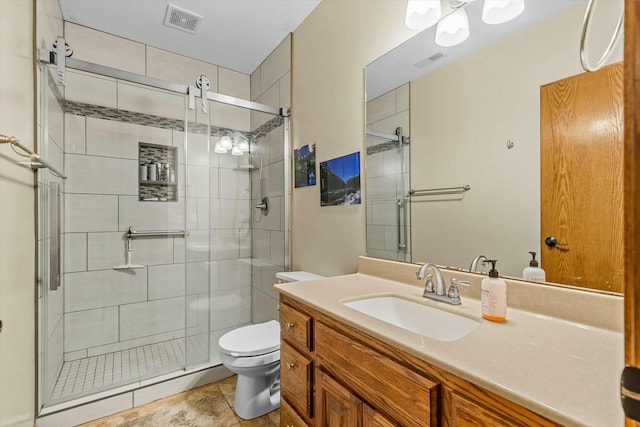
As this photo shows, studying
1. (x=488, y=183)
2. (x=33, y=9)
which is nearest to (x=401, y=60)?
(x=488, y=183)

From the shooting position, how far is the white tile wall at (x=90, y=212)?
2264 millimetres

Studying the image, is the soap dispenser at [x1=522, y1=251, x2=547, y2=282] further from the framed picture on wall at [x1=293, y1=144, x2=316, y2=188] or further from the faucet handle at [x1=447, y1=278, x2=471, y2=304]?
the framed picture on wall at [x1=293, y1=144, x2=316, y2=188]

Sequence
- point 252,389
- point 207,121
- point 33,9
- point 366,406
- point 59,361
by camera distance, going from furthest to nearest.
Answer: point 207,121
point 59,361
point 252,389
point 33,9
point 366,406

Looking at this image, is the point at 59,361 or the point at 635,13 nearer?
the point at 635,13

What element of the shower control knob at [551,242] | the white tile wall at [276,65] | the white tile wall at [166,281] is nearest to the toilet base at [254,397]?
the white tile wall at [166,281]

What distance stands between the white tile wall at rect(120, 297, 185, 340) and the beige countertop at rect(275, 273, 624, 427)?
6.97 feet

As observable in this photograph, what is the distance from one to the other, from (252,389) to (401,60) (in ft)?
6.76

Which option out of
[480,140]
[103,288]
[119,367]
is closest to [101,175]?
[103,288]

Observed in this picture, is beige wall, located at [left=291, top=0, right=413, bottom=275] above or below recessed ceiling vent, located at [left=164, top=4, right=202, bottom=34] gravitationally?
below

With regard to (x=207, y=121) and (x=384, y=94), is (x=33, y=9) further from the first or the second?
(x=384, y=94)

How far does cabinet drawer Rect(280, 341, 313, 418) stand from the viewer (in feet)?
3.81

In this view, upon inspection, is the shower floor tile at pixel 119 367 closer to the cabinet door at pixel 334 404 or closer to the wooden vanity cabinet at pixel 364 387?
the wooden vanity cabinet at pixel 364 387

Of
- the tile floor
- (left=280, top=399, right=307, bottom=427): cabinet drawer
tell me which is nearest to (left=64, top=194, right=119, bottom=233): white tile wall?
the tile floor

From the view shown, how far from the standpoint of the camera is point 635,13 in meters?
0.31
